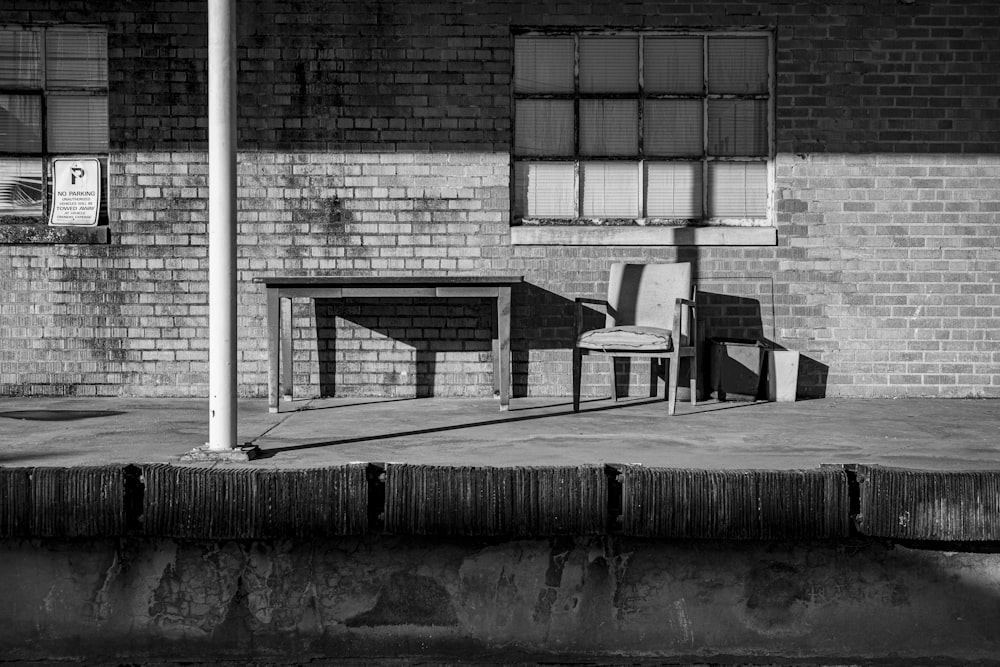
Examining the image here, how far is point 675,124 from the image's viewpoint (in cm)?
683

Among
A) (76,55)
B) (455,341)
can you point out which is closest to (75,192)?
(76,55)

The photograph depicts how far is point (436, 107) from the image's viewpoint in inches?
263

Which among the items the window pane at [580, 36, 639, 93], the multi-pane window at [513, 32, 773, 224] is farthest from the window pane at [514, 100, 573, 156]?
the window pane at [580, 36, 639, 93]

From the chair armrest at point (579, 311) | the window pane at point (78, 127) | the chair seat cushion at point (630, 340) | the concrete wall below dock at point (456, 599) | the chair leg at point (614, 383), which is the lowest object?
the concrete wall below dock at point (456, 599)

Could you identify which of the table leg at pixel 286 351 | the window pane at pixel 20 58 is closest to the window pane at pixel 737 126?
the table leg at pixel 286 351

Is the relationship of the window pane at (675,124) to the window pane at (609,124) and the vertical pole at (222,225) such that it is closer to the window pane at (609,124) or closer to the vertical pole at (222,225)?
the window pane at (609,124)

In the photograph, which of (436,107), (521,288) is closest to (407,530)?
(521,288)

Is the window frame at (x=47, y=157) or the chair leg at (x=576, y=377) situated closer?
the chair leg at (x=576, y=377)

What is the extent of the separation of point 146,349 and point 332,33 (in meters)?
2.41

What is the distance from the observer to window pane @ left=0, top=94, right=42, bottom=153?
673cm

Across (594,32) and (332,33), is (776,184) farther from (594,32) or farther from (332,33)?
(332,33)

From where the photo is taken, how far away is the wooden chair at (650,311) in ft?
19.4

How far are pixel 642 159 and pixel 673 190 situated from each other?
0.30 metres

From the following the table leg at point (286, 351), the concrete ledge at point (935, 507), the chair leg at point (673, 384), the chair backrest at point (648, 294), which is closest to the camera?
the concrete ledge at point (935, 507)
